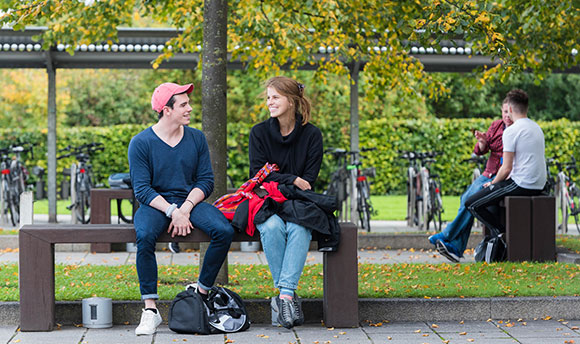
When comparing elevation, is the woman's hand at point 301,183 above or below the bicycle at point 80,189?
above

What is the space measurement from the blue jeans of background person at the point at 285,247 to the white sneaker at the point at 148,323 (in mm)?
876

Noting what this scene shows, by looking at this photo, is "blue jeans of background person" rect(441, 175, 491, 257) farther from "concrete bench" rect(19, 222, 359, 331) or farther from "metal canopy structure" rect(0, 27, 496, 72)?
"metal canopy structure" rect(0, 27, 496, 72)

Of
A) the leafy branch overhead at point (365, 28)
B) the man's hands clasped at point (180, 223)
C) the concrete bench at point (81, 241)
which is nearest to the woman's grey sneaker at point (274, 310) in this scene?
the concrete bench at point (81, 241)

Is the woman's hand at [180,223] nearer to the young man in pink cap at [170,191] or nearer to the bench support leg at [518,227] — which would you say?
the young man in pink cap at [170,191]

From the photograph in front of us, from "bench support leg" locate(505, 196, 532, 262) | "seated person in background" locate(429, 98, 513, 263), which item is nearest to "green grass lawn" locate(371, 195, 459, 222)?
"seated person in background" locate(429, 98, 513, 263)

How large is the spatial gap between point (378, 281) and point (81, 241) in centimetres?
263

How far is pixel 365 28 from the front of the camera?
10375 millimetres

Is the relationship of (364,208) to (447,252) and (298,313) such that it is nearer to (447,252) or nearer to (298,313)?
(447,252)

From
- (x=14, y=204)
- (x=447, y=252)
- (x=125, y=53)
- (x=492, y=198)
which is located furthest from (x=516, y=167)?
(x=14, y=204)

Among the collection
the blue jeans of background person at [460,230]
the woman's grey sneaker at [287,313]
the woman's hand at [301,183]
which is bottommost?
the woman's grey sneaker at [287,313]

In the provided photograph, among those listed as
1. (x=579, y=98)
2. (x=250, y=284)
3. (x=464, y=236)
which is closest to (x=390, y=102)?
(x=579, y=98)

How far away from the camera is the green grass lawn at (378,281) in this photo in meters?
6.97

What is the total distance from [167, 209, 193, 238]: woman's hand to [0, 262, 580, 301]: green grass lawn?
74 cm

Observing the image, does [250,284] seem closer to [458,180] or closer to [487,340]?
[487,340]
